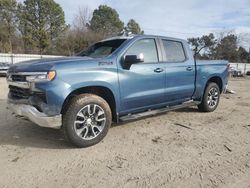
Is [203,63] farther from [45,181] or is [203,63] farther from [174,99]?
[45,181]

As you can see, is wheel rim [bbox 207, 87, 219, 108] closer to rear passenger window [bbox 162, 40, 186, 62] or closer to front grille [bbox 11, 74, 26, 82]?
rear passenger window [bbox 162, 40, 186, 62]

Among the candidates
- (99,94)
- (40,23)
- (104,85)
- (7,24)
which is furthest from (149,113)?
(40,23)

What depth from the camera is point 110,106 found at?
4809 mm

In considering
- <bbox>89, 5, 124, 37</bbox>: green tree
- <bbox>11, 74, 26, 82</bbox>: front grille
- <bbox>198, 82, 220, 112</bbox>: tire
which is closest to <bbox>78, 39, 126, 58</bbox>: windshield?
<bbox>11, 74, 26, 82</bbox>: front grille

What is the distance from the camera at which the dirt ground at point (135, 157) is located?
327 cm

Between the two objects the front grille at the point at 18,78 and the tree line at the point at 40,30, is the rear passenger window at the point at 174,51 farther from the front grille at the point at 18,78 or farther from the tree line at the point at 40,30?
the tree line at the point at 40,30

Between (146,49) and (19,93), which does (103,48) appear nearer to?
(146,49)

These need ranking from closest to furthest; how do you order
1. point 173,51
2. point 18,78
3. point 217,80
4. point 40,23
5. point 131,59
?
point 18,78, point 131,59, point 173,51, point 217,80, point 40,23

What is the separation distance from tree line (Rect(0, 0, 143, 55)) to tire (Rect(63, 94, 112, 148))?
31154 mm

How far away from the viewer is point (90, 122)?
436 cm

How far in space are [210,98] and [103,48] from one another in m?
3.19

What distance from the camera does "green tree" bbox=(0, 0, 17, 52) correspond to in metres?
33.6

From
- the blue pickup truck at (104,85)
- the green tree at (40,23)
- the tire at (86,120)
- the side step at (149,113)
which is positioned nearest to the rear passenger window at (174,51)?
the blue pickup truck at (104,85)

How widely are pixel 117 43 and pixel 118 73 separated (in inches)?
32.3
